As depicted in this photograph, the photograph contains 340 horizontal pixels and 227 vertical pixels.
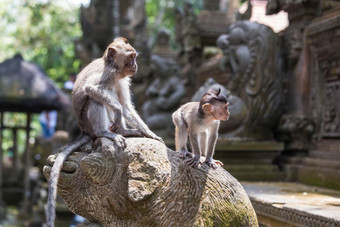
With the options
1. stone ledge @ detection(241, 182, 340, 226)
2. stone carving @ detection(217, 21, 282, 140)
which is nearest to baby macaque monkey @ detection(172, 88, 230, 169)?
stone ledge @ detection(241, 182, 340, 226)

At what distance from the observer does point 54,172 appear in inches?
143

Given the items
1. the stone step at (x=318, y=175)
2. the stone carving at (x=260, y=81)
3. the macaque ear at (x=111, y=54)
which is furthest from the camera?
the stone carving at (x=260, y=81)

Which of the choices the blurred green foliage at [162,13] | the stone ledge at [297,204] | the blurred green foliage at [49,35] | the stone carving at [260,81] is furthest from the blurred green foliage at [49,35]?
the stone ledge at [297,204]

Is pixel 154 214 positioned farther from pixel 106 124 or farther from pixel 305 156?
pixel 305 156

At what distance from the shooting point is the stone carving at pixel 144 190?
3.63 meters

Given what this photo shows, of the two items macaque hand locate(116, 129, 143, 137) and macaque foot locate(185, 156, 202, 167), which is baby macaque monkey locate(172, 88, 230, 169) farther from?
macaque hand locate(116, 129, 143, 137)

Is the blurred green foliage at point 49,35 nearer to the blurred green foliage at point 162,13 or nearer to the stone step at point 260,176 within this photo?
the blurred green foliage at point 162,13

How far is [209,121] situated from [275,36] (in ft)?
14.4

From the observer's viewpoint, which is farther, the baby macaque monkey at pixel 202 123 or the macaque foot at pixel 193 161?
the baby macaque monkey at pixel 202 123

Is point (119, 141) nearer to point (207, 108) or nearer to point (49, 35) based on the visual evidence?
point (207, 108)

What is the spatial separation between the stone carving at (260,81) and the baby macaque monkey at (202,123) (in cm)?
362

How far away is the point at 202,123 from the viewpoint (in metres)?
4.50

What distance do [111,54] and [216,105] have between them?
38.2 inches

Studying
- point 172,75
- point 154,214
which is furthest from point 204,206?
point 172,75
